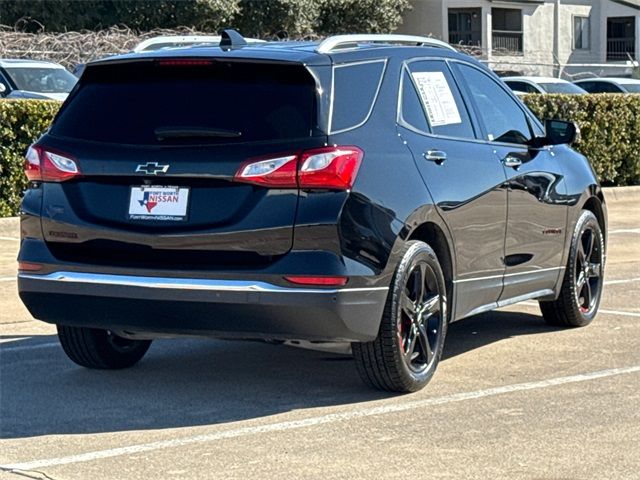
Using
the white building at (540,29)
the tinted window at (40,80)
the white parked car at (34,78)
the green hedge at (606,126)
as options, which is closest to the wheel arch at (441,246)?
the green hedge at (606,126)

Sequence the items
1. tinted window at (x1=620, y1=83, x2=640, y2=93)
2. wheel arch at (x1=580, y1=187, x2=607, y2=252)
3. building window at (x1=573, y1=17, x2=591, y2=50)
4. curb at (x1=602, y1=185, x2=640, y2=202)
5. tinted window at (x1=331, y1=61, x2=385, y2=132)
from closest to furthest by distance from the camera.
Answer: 1. tinted window at (x1=331, y1=61, x2=385, y2=132)
2. wheel arch at (x1=580, y1=187, x2=607, y2=252)
3. curb at (x1=602, y1=185, x2=640, y2=202)
4. tinted window at (x1=620, y1=83, x2=640, y2=93)
5. building window at (x1=573, y1=17, x2=591, y2=50)

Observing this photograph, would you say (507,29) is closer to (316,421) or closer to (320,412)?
(320,412)

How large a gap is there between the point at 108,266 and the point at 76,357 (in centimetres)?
114

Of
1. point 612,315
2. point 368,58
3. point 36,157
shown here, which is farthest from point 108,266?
point 612,315

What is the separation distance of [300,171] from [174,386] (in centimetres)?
154

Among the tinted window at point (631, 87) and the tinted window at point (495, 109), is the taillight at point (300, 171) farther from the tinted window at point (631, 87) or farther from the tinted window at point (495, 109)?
the tinted window at point (631, 87)

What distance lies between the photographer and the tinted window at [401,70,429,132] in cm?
730

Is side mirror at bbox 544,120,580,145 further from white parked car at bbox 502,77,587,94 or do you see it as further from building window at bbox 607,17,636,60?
building window at bbox 607,17,636,60

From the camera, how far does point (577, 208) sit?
8992 mm

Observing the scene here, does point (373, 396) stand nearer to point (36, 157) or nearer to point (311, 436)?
point (311, 436)

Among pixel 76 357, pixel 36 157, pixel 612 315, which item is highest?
pixel 36 157

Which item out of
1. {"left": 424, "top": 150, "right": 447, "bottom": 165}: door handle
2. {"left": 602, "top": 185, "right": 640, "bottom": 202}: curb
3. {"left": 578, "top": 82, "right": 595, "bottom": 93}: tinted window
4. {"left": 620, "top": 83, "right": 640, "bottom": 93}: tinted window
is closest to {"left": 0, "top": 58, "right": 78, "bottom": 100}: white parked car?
{"left": 602, "top": 185, "right": 640, "bottom": 202}: curb

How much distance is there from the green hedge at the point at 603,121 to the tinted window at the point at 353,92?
1376 centimetres

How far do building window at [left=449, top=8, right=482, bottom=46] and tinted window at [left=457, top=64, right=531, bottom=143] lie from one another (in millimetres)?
A: 50515
